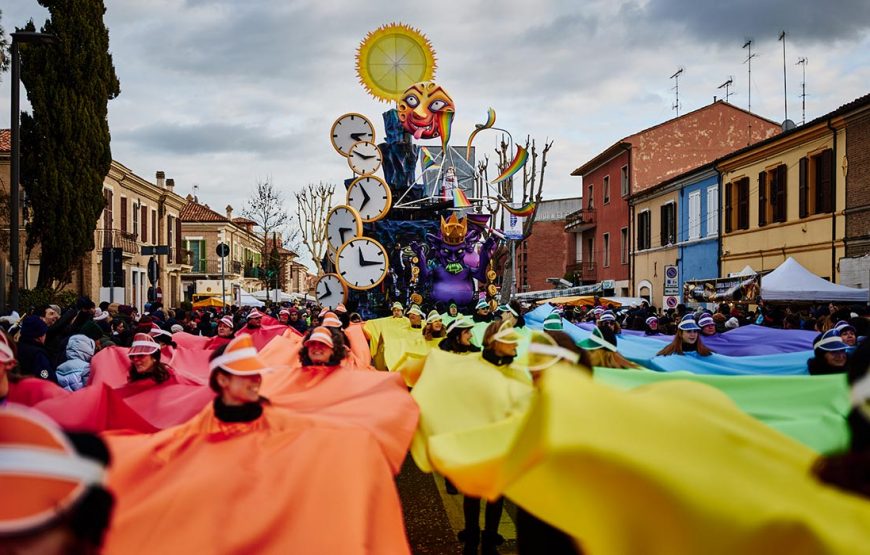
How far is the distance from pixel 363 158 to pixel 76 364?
13.8 m

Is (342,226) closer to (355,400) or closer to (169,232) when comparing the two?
(355,400)

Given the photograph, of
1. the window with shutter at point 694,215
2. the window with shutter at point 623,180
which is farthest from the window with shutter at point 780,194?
the window with shutter at point 623,180

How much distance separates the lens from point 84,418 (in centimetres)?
610

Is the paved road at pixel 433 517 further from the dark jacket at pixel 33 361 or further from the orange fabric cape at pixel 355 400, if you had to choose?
the dark jacket at pixel 33 361

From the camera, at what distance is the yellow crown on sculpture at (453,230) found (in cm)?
2047

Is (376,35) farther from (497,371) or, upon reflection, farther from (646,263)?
(646,263)

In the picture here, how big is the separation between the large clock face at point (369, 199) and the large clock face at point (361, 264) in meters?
1.01

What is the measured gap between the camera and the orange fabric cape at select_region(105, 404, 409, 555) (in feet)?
12.8

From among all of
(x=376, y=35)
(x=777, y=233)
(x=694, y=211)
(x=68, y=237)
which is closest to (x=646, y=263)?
(x=694, y=211)

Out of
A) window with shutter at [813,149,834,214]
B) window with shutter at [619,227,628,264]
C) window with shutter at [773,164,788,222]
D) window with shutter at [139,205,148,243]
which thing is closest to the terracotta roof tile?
window with shutter at [139,205,148,243]

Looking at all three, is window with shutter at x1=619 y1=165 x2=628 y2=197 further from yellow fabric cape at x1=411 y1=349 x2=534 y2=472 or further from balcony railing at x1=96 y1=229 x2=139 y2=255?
yellow fabric cape at x1=411 y1=349 x2=534 y2=472

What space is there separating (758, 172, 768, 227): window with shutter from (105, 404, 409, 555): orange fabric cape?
2809cm

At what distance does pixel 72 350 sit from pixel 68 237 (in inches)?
845

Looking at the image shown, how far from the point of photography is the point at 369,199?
69.5ft
